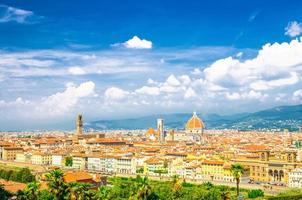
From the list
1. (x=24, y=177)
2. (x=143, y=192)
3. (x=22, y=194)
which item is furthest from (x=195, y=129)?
(x=22, y=194)

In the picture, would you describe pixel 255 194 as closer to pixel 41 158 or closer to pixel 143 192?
pixel 143 192

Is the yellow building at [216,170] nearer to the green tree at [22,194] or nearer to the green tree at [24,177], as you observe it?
the green tree at [24,177]

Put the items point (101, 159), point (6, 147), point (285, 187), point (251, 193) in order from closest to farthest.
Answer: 1. point (251, 193)
2. point (285, 187)
3. point (101, 159)
4. point (6, 147)

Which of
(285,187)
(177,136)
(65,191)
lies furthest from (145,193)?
(177,136)

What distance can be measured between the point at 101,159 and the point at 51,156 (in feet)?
50.3

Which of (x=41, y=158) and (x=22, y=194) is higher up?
(x=41, y=158)

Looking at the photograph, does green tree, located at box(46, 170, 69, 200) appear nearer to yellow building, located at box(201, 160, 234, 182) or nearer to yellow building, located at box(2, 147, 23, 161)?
yellow building, located at box(201, 160, 234, 182)

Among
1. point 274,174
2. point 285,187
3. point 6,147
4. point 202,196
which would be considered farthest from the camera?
point 6,147

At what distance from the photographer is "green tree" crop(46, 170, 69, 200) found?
3184 centimetres

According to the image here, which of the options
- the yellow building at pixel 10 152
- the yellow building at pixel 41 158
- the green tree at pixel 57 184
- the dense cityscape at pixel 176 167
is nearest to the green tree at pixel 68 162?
the dense cityscape at pixel 176 167

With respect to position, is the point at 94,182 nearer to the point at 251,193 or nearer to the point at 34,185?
the point at 251,193

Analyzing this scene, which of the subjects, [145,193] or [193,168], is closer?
[145,193]

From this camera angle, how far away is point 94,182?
5941 cm

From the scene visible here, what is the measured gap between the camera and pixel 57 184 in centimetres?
3206
